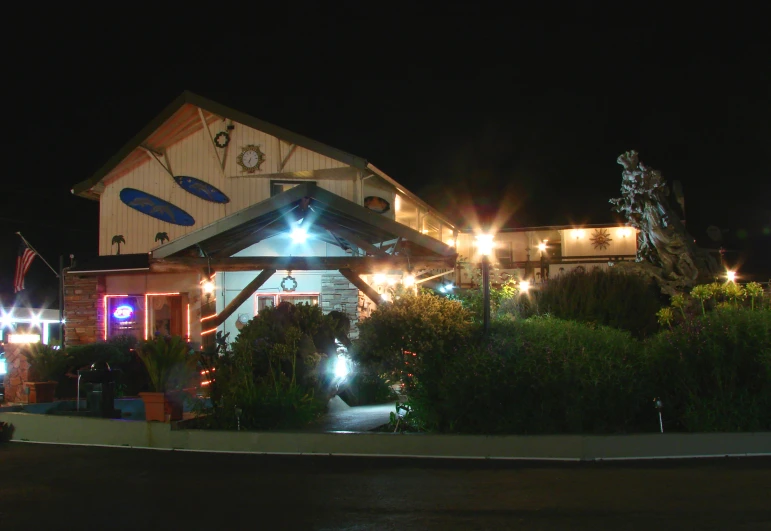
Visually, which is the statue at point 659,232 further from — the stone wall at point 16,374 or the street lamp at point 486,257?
the stone wall at point 16,374

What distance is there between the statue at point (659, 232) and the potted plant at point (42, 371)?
14113mm

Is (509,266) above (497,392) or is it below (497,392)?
above

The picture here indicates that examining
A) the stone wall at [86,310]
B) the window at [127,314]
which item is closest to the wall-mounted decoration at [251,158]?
the window at [127,314]

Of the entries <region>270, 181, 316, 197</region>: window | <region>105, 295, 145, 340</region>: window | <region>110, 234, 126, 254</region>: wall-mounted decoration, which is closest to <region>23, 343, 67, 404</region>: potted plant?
<region>105, 295, 145, 340</region>: window

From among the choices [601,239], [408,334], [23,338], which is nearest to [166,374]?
[408,334]

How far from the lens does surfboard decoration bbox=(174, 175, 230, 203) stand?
1798 centimetres

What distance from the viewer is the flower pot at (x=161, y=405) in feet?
29.8

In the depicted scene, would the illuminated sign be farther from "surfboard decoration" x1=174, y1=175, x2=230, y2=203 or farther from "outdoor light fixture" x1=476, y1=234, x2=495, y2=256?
"outdoor light fixture" x1=476, y1=234, x2=495, y2=256

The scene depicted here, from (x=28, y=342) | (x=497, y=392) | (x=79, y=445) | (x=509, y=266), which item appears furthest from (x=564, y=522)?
(x=509, y=266)

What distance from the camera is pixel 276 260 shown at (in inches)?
532

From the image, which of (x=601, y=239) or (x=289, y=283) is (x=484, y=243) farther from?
(x=601, y=239)

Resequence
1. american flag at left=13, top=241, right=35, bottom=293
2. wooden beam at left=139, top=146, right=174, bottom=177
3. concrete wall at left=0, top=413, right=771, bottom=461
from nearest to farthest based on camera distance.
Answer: concrete wall at left=0, top=413, right=771, bottom=461 → wooden beam at left=139, top=146, right=174, bottom=177 → american flag at left=13, top=241, right=35, bottom=293

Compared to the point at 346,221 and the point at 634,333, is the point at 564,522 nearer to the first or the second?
the point at 346,221

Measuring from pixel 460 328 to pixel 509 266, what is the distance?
799 inches
